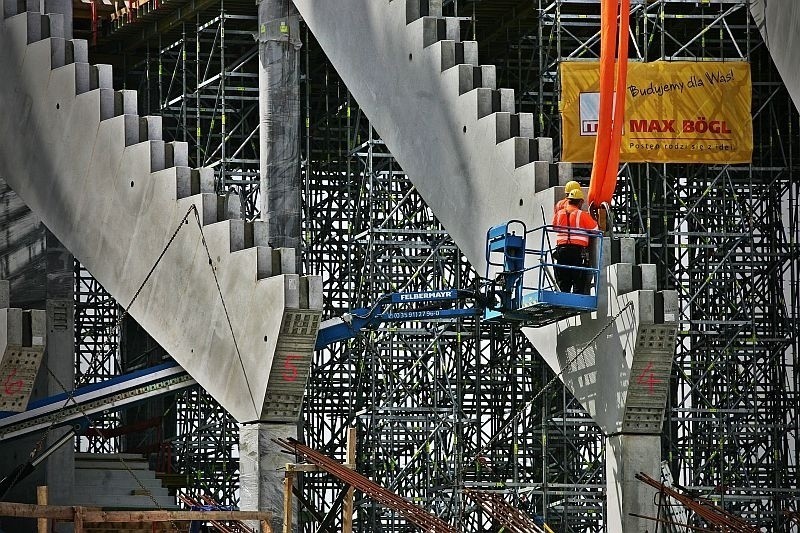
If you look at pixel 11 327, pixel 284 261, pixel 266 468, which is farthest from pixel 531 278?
pixel 11 327

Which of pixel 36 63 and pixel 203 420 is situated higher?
pixel 36 63

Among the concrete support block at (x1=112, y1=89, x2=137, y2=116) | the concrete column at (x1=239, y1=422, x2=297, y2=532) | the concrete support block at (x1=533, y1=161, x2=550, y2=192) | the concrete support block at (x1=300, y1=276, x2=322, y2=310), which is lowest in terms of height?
the concrete column at (x1=239, y1=422, x2=297, y2=532)

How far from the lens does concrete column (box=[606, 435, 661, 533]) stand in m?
27.3

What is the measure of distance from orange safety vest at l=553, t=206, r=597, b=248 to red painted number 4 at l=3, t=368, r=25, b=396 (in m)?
9.28

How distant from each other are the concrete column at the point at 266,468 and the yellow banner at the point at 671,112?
1468 cm

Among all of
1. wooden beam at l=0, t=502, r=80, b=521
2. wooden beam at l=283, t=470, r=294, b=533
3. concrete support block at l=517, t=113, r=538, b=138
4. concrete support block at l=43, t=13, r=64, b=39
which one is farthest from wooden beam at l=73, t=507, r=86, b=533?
concrete support block at l=43, t=13, r=64, b=39

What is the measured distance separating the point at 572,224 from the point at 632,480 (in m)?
3.71

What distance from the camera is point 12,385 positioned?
31.1m

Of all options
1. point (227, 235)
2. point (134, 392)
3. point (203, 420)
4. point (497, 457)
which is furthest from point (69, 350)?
point (497, 457)

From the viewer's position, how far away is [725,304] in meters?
44.1

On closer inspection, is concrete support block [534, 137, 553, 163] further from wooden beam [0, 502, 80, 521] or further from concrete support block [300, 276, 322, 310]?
wooden beam [0, 502, 80, 521]

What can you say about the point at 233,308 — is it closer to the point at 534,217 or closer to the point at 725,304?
the point at 534,217

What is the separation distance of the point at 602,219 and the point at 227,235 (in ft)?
19.2

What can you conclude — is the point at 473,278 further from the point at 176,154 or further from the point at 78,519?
the point at 78,519
